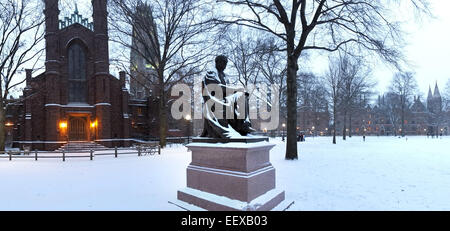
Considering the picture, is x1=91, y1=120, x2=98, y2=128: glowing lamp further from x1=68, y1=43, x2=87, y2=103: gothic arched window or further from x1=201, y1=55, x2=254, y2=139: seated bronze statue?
x1=201, y1=55, x2=254, y2=139: seated bronze statue

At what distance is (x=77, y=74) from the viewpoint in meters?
29.5

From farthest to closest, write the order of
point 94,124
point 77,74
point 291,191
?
point 77,74, point 94,124, point 291,191

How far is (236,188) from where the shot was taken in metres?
4.47

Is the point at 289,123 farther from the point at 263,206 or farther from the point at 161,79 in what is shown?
the point at 161,79

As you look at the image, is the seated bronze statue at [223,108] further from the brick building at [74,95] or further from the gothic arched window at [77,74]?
the gothic arched window at [77,74]

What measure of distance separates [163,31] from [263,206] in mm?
21434

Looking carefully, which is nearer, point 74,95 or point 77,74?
point 74,95

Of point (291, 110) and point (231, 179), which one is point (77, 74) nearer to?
point (291, 110)

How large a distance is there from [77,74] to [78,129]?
742 cm

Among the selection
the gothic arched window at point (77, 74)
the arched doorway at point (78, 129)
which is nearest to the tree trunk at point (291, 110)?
the arched doorway at point (78, 129)

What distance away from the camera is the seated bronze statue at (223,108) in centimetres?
522

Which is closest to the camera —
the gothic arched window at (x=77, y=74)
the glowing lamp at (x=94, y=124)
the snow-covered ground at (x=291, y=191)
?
the snow-covered ground at (x=291, y=191)

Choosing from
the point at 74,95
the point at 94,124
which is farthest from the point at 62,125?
the point at 74,95

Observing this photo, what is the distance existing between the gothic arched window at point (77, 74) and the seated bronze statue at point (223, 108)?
30242 mm
